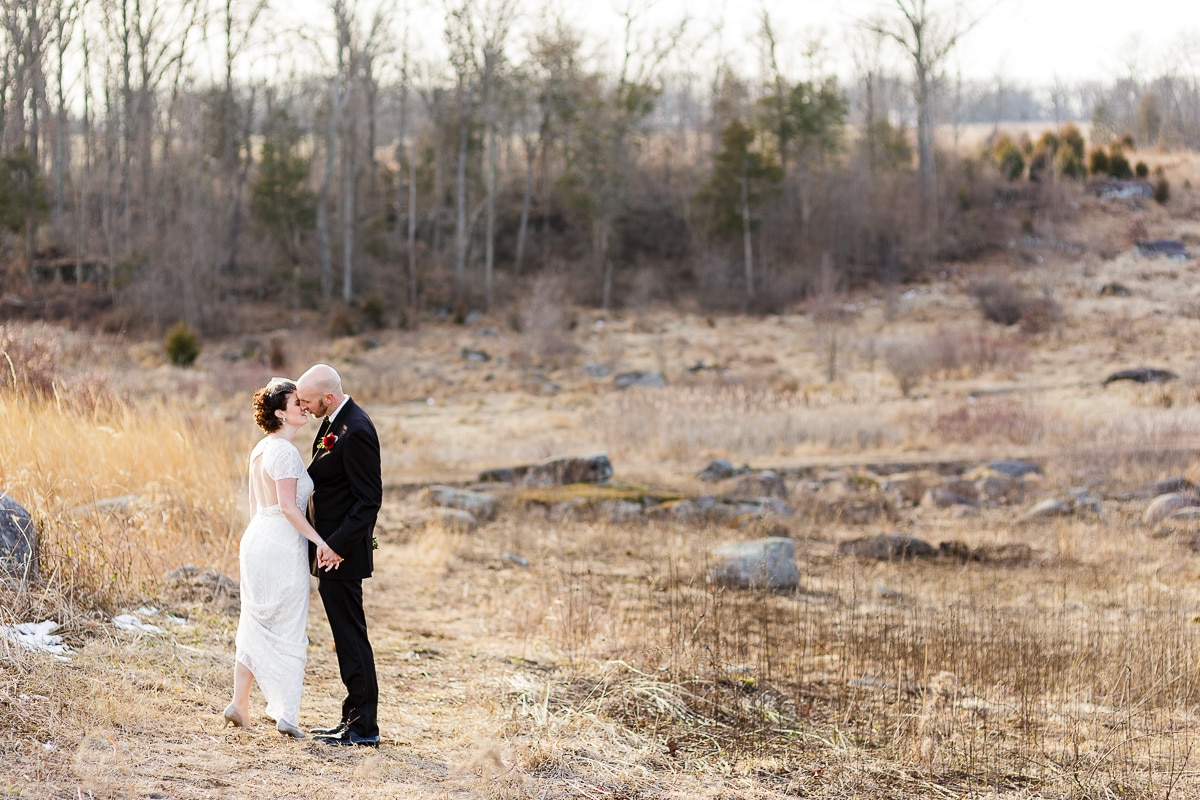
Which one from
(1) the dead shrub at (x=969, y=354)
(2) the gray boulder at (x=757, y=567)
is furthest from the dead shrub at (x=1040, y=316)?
(2) the gray boulder at (x=757, y=567)

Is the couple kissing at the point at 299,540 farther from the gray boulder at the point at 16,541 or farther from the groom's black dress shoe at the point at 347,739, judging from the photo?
the gray boulder at the point at 16,541

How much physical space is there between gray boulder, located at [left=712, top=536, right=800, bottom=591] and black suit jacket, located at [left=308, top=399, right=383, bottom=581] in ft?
15.9

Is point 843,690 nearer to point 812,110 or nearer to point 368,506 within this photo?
point 368,506

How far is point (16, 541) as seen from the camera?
5.74 metres

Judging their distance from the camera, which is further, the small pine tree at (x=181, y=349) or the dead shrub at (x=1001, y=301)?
the dead shrub at (x=1001, y=301)

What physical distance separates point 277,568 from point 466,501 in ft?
26.8

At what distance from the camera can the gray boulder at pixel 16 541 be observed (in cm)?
567

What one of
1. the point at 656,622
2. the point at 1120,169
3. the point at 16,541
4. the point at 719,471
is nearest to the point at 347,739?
the point at 16,541

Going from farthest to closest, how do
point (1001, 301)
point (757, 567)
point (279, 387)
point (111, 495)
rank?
point (1001, 301) → point (757, 567) → point (111, 495) → point (279, 387)

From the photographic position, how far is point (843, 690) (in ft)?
21.7

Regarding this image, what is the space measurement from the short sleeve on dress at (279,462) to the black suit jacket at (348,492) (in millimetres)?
147

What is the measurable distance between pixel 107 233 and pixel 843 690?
118 feet

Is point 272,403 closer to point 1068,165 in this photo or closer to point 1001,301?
point 1001,301

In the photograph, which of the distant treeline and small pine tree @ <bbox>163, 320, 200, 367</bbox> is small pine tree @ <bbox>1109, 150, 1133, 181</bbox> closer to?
the distant treeline
